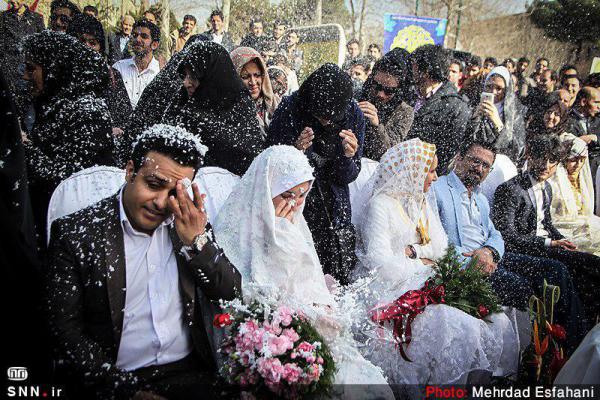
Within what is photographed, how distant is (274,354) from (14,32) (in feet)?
13.0

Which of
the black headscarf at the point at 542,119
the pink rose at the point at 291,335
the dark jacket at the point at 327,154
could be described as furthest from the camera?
the black headscarf at the point at 542,119

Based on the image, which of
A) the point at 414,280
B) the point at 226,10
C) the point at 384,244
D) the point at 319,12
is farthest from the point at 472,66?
the point at 414,280

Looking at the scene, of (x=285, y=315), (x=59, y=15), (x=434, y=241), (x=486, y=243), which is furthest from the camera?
(x=59, y=15)

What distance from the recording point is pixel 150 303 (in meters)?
2.34

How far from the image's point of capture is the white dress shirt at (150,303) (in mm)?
2322

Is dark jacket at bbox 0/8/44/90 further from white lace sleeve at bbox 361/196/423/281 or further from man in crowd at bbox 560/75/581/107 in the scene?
man in crowd at bbox 560/75/581/107

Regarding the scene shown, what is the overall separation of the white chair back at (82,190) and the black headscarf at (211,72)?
97 cm

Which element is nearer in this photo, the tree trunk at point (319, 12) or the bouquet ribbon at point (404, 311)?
the bouquet ribbon at point (404, 311)

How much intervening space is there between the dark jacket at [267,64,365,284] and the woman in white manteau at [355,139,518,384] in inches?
7.8

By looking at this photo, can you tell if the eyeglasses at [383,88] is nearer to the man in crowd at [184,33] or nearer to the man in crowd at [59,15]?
the man in crowd at [184,33]

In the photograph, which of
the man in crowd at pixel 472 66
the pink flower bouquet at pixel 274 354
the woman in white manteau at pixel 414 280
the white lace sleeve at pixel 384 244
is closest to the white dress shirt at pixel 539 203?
the woman in white manteau at pixel 414 280

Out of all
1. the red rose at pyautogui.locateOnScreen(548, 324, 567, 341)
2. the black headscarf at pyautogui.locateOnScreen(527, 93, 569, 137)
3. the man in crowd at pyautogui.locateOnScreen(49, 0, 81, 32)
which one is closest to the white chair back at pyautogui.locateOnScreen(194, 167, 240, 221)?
the red rose at pyautogui.locateOnScreen(548, 324, 567, 341)

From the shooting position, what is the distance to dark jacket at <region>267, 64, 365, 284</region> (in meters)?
3.85

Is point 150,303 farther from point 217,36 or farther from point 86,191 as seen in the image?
point 217,36
